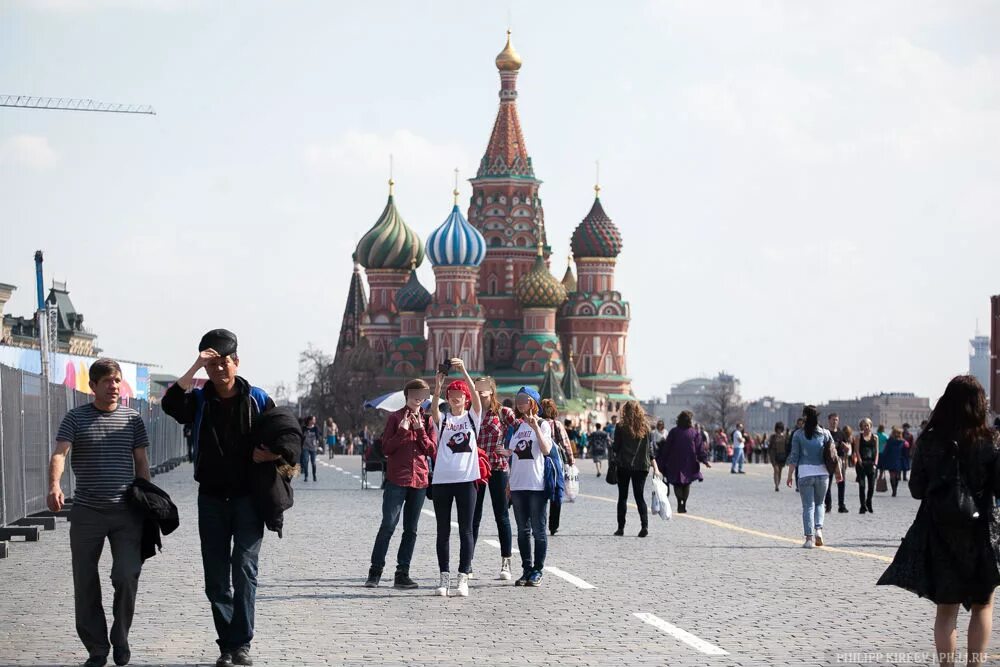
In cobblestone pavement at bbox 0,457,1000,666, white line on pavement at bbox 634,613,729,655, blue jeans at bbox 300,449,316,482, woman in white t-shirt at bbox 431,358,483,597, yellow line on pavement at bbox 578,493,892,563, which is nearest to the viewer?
cobblestone pavement at bbox 0,457,1000,666

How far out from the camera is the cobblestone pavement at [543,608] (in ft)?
31.2

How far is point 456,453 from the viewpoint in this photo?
12641 millimetres

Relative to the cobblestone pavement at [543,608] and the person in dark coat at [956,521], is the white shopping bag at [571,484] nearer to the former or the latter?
the cobblestone pavement at [543,608]

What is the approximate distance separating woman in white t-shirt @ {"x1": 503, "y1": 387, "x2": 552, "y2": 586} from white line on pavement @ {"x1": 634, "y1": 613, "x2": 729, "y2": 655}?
2.30 m

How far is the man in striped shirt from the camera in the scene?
9.02 metres

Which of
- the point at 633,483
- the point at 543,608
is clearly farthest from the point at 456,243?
the point at 543,608

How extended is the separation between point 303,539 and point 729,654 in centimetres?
941

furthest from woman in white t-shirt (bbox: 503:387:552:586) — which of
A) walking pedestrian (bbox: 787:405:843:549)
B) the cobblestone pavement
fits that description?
walking pedestrian (bbox: 787:405:843:549)

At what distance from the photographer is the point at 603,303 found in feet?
431

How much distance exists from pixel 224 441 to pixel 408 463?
155 inches

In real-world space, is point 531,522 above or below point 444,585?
above

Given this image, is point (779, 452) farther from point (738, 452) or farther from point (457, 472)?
point (457, 472)

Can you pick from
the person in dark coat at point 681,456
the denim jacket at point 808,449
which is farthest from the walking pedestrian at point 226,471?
the person in dark coat at point 681,456

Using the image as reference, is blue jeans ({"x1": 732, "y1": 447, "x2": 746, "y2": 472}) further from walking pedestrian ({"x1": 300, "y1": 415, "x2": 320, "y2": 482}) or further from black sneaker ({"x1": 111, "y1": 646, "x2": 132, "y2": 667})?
black sneaker ({"x1": 111, "y1": 646, "x2": 132, "y2": 667})
